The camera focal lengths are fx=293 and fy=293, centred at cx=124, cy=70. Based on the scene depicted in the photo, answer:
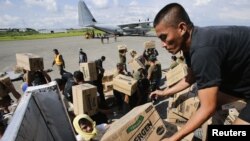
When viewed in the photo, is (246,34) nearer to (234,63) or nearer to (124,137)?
(234,63)

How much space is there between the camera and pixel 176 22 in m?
2.20

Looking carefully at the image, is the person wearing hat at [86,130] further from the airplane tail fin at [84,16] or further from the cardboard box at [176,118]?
the airplane tail fin at [84,16]

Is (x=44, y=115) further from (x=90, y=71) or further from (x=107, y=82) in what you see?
(x=107, y=82)

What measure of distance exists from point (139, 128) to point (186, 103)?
55.3 inches

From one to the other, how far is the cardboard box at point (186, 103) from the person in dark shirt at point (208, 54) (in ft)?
4.59

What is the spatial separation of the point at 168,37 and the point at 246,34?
2.07 feet

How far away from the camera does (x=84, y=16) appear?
52.3 m

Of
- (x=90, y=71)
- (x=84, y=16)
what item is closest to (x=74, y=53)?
(x=90, y=71)

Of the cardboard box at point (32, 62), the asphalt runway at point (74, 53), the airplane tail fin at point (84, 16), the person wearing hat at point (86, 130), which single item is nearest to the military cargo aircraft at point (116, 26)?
the airplane tail fin at point (84, 16)

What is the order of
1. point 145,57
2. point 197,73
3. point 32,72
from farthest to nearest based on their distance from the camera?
point 145,57 → point 32,72 → point 197,73

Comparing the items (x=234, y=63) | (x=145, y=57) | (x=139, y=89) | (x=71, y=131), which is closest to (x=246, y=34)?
(x=234, y=63)

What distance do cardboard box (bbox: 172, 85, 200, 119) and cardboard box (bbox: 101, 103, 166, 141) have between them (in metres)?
1.04

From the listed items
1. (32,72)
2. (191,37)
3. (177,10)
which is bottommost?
(32,72)

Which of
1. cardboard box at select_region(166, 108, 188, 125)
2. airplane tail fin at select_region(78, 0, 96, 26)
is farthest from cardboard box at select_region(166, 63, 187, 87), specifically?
airplane tail fin at select_region(78, 0, 96, 26)
